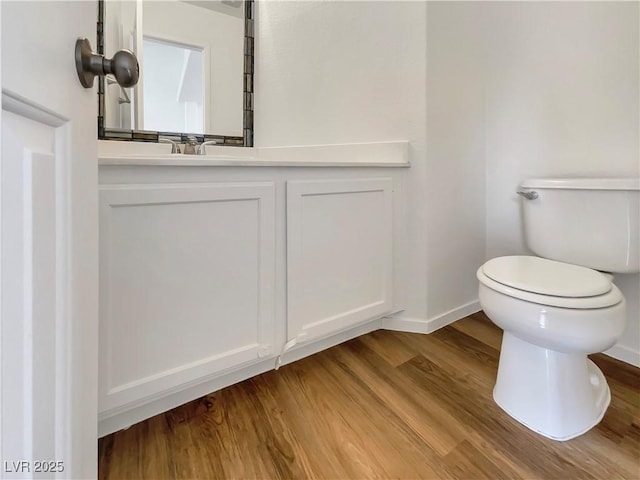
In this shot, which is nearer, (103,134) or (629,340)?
(629,340)

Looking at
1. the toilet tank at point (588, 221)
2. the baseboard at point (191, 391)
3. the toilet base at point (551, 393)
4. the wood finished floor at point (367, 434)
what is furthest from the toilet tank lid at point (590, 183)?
the baseboard at point (191, 391)

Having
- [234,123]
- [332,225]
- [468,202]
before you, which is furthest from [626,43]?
[234,123]

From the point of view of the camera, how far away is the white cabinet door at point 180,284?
874mm

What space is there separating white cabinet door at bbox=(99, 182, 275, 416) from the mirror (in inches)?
34.9

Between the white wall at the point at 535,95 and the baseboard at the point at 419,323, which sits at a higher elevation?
the white wall at the point at 535,95

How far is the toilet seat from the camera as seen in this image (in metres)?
0.90

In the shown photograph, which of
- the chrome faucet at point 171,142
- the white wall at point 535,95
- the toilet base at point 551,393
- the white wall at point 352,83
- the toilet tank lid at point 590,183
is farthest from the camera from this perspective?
the chrome faucet at point 171,142

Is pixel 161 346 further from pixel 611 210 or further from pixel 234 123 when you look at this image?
pixel 611 210

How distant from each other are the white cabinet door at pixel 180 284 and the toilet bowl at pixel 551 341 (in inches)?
29.7

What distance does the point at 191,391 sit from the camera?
3.65 feet

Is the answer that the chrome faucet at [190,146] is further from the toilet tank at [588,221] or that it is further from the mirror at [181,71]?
the toilet tank at [588,221]

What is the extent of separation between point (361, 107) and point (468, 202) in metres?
0.72

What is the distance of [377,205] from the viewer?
147 cm

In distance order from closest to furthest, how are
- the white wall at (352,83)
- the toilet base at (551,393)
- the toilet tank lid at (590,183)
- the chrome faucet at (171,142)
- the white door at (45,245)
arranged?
the white door at (45,245) < the toilet base at (551,393) < the toilet tank lid at (590,183) < the white wall at (352,83) < the chrome faucet at (171,142)
